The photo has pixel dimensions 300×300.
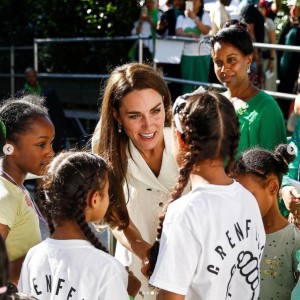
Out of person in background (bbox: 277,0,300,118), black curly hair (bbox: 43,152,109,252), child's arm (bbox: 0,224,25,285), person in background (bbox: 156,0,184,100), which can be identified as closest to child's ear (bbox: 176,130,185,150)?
black curly hair (bbox: 43,152,109,252)

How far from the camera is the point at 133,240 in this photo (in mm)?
3424

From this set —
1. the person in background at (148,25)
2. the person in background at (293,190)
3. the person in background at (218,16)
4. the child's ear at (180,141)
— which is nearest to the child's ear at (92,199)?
the child's ear at (180,141)

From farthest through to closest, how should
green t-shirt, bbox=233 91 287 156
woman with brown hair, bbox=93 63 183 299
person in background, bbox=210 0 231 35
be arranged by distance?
1. person in background, bbox=210 0 231 35
2. green t-shirt, bbox=233 91 287 156
3. woman with brown hair, bbox=93 63 183 299

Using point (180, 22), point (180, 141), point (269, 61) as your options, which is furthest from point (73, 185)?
point (180, 22)

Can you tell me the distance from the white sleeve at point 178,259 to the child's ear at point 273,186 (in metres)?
1.08

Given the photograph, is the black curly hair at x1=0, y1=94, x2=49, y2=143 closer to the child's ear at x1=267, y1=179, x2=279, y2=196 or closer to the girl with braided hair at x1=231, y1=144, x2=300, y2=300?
the girl with braided hair at x1=231, y1=144, x2=300, y2=300

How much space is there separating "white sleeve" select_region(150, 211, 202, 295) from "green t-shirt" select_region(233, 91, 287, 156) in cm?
149

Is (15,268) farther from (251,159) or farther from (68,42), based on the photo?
(68,42)

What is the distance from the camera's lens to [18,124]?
3691 millimetres

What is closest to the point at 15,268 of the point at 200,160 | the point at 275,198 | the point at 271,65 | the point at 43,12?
the point at 200,160

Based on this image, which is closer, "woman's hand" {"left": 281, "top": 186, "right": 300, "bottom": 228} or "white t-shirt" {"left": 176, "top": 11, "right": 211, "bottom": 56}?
"woman's hand" {"left": 281, "top": 186, "right": 300, "bottom": 228}

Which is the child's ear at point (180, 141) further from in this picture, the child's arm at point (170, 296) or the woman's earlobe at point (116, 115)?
the woman's earlobe at point (116, 115)

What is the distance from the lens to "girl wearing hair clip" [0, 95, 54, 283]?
10.8 ft

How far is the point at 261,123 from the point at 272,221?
59 cm
